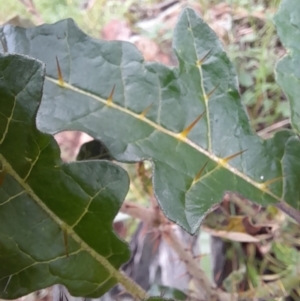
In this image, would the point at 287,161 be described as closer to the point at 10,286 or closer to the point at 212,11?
the point at 10,286

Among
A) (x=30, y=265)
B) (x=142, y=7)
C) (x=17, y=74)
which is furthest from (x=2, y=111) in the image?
(x=142, y=7)

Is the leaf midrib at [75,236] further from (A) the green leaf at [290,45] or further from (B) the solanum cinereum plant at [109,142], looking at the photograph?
(A) the green leaf at [290,45]

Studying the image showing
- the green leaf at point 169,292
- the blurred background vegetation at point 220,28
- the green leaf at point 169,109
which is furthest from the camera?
the blurred background vegetation at point 220,28

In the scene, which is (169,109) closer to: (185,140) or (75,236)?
(185,140)

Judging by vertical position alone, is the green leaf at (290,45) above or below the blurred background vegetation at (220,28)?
above

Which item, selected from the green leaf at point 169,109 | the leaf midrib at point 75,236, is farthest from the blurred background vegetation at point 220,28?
the leaf midrib at point 75,236

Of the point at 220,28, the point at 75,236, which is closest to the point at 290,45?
the point at 75,236

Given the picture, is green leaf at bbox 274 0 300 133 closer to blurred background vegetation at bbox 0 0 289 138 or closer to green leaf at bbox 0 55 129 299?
green leaf at bbox 0 55 129 299
